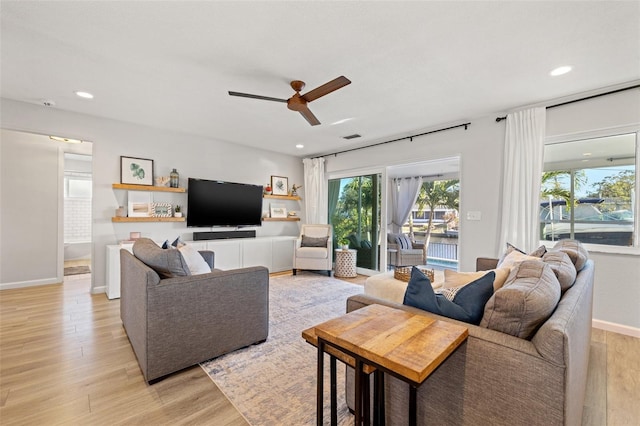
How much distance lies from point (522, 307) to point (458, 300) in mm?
278

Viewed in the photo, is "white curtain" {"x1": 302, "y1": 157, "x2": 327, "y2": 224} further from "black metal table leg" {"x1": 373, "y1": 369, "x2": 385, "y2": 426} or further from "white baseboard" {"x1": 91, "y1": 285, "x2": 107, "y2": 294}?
"black metal table leg" {"x1": 373, "y1": 369, "x2": 385, "y2": 426}

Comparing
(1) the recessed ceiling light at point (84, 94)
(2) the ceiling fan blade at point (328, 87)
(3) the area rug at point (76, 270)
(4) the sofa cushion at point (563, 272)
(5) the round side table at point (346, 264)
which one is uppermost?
(1) the recessed ceiling light at point (84, 94)

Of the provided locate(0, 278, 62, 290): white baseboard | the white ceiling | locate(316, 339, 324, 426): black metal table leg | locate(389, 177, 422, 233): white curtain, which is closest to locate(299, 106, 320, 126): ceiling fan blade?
the white ceiling

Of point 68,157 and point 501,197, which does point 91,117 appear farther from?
point 501,197

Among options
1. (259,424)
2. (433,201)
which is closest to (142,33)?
(259,424)

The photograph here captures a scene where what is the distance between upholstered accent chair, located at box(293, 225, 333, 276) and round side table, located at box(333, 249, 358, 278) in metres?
0.15

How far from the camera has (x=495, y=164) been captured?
349 centimetres

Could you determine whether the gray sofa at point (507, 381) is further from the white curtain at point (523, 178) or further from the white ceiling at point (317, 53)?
the white curtain at point (523, 178)

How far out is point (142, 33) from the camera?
199 cm

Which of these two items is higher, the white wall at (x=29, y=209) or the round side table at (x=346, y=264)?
the white wall at (x=29, y=209)

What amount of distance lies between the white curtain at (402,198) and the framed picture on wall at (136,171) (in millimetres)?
5377

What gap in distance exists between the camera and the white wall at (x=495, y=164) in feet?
Answer: 8.87

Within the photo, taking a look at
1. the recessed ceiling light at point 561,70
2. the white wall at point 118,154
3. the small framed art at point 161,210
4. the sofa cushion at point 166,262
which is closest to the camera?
the sofa cushion at point 166,262

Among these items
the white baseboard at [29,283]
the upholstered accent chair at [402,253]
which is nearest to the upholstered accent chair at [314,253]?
the upholstered accent chair at [402,253]
